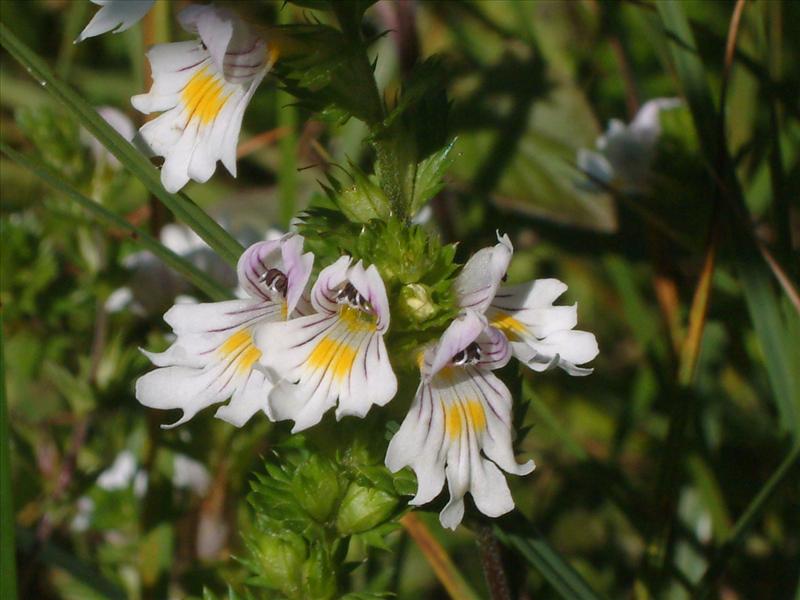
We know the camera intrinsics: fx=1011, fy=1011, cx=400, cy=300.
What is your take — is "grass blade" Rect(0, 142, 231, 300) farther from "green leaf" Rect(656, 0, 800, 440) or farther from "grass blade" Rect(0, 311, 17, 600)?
"green leaf" Rect(656, 0, 800, 440)

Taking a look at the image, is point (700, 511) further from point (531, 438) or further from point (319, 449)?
point (319, 449)

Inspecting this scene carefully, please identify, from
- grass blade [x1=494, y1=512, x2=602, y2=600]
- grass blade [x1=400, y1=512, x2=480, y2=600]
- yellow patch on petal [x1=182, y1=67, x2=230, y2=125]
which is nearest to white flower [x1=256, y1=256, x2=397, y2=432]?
yellow patch on petal [x1=182, y1=67, x2=230, y2=125]

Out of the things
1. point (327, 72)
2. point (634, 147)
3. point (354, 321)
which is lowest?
point (634, 147)

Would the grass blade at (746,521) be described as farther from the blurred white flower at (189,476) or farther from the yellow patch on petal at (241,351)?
the blurred white flower at (189,476)

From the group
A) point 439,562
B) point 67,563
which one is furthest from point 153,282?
point 439,562

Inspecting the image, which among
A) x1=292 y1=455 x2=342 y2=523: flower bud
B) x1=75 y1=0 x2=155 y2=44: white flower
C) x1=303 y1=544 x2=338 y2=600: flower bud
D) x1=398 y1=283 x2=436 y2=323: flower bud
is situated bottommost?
x1=303 y1=544 x2=338 y2=600: flower bud

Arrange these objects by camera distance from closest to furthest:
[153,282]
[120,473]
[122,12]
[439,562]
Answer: [122,12] < [439,562] < [153,282] < [120,473]

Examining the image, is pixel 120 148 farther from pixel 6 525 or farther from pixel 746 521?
pixel 746 521
